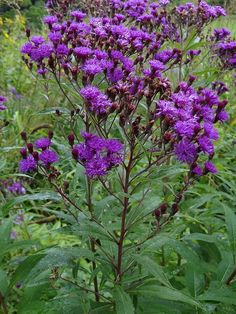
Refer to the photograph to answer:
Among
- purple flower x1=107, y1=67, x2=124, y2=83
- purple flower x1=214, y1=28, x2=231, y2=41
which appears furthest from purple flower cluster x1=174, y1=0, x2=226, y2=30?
purple flower x1=107, y1=67, x2=124, y2=83

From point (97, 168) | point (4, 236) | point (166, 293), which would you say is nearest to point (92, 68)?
point (97, 168)

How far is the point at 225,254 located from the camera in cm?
225

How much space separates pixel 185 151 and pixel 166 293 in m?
0.60

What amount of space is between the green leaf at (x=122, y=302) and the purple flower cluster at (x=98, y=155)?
51cm

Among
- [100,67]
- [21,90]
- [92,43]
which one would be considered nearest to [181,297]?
[100,67]

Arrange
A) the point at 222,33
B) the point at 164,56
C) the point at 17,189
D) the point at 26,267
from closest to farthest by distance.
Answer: the point at 26,267 → the point at 164,56 → the point at 222,33 → the point at 17,189

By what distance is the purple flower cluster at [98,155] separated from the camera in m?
1.76

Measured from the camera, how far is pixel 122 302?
182 cm

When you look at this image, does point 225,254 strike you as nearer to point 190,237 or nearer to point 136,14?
point 190,237

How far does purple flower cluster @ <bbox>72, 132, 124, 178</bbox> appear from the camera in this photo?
1763mm

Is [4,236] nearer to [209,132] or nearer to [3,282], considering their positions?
[3,282]

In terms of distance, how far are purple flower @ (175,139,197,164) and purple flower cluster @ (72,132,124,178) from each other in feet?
0.80

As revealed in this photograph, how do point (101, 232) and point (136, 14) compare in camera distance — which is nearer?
point (101, 232)

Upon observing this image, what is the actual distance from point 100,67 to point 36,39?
20.0 inches
